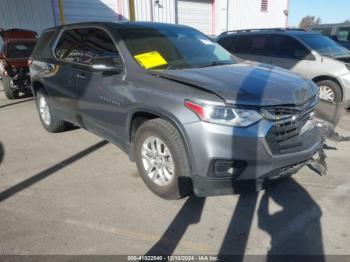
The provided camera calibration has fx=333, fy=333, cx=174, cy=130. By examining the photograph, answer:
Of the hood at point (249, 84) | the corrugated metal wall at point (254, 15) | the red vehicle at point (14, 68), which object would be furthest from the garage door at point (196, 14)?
the hood at point (249, 84)

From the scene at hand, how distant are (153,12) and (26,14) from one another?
6.21m

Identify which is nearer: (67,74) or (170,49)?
(170,49)

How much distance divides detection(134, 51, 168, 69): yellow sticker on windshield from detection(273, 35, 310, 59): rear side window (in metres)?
4.48

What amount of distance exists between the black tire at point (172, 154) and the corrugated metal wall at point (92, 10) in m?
13.8

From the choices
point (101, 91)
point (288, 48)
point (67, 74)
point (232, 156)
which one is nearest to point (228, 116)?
point (232, 156)

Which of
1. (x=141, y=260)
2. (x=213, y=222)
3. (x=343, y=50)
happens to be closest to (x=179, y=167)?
(x=213, y=222)

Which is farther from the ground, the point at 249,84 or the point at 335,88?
the point at 249,84

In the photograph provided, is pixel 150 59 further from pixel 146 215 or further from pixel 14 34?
pixel 14 34

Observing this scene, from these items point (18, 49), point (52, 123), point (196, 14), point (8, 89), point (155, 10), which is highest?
point (155, 10)

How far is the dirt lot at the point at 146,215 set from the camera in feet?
9.00

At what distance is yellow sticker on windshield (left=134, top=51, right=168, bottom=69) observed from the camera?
3545 millimetres

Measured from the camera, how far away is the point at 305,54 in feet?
23.2

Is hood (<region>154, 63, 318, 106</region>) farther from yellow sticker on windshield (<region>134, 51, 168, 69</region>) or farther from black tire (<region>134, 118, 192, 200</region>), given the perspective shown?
black tire (<region>134, 118, 192, 200</region>)

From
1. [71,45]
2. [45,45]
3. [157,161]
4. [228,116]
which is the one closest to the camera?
[228,116]
